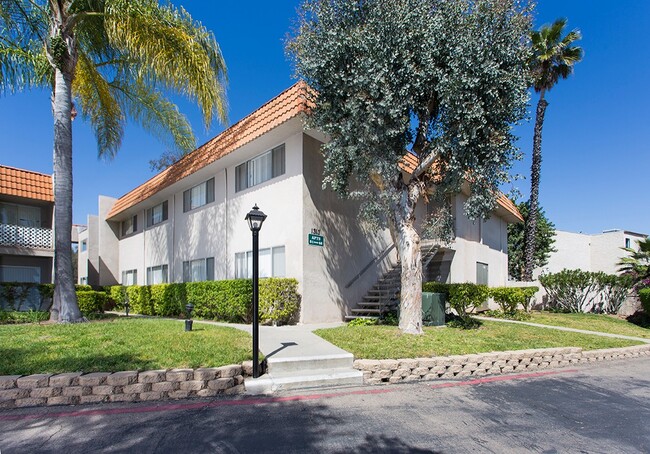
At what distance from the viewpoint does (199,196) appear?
1669 cm

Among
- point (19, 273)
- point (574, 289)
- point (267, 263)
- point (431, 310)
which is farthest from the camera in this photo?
point (19, 273)

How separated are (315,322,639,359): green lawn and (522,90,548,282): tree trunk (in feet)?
29.2

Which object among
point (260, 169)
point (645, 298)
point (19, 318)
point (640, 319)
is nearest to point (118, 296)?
point (19, 318)

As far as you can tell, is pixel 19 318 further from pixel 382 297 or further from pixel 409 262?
pixel 409 262

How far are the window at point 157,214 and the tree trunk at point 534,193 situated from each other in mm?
17677

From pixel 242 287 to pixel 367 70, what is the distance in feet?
22.2

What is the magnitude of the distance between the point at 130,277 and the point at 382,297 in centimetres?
1633

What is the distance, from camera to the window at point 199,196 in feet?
52.4

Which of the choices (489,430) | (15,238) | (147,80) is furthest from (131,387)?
(15,238)

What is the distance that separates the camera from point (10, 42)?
452 inches

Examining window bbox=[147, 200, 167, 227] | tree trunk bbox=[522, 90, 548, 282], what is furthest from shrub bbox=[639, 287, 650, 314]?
window bbox=[147, 200, 167, 227]

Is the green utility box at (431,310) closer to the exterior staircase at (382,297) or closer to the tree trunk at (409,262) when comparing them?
the exterior staircase at (382,297)

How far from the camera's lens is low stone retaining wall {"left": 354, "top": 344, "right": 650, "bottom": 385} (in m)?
6.79

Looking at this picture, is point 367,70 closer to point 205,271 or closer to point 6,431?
point 6,431
